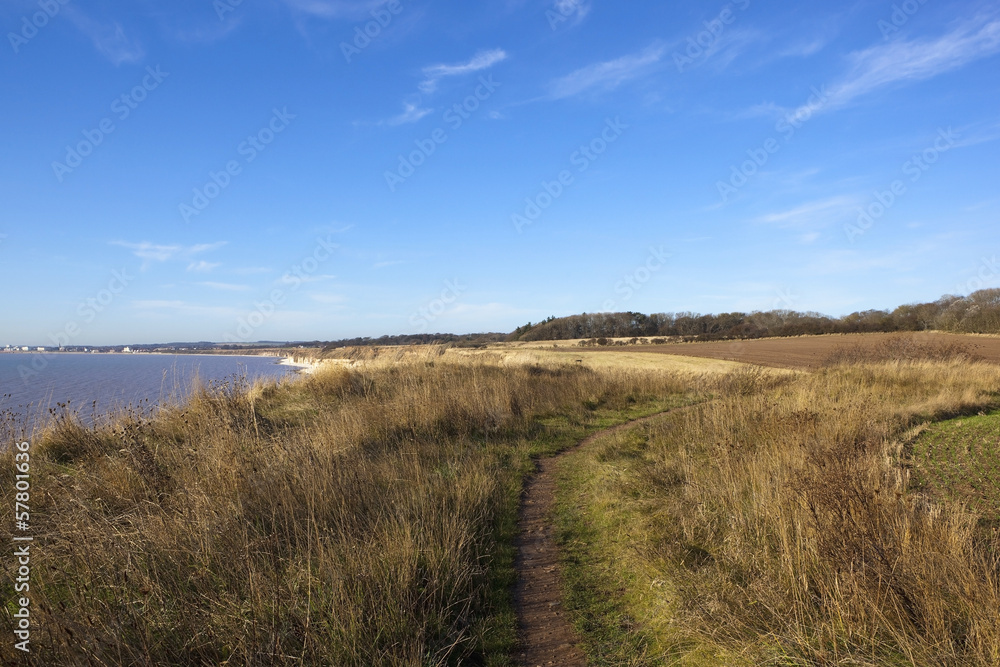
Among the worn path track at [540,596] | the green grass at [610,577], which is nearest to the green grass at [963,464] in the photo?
the green grass at [610,577]

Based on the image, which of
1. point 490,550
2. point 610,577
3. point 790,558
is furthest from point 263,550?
point 790,558

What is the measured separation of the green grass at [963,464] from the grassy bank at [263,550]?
173 inches

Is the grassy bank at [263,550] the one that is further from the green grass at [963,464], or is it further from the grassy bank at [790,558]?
the green grass at [963,464]

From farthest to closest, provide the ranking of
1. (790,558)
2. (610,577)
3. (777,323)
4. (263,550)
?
(777,323)
(610,577)
(263,550)
(790,558)

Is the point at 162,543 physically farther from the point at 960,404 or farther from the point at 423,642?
the point at 960,404

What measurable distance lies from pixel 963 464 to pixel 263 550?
26.6 ft

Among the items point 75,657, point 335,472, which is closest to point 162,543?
point 75,657

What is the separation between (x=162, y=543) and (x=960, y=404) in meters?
15.8

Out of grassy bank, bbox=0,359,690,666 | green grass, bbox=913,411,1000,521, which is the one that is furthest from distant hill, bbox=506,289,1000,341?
grassy bank, bbox=0,359,690,666

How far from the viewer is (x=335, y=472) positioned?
600 centimetres

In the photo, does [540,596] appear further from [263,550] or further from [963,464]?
[963,464]

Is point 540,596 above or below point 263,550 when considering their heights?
below

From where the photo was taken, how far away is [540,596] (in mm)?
4473

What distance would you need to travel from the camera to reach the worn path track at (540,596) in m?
3.64
